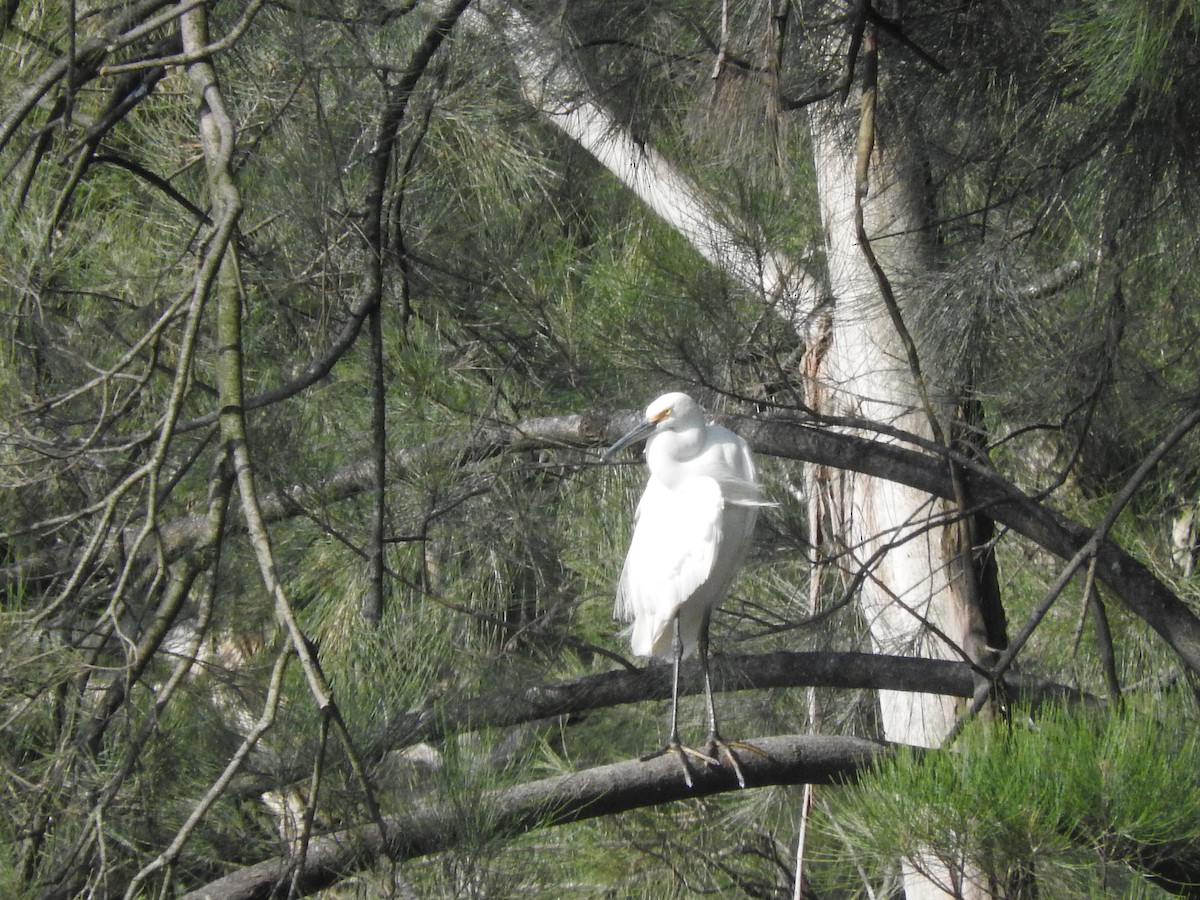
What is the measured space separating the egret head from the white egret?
0.01 meters

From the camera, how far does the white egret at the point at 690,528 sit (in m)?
1.67

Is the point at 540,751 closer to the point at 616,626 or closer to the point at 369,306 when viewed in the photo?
the point at 616,626

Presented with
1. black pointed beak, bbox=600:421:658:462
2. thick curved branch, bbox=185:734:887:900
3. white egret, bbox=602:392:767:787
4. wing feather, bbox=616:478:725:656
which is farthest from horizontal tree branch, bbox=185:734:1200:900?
black pointed beak, bbox=600:421:658:462

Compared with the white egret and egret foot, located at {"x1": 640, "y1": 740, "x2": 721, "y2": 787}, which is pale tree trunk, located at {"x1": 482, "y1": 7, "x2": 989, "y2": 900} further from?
egret foot, located at {"x1": 640, "y1": 740, "x2": 721, "y2": 787}

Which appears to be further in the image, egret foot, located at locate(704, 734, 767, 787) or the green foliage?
egret foot, located at locate(704, 734, 767, 787)

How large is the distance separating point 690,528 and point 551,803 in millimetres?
567

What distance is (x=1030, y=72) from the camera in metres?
1.50

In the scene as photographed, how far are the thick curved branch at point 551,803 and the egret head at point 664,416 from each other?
397mm

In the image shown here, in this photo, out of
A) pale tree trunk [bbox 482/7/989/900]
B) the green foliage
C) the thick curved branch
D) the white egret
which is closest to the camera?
the green foliage

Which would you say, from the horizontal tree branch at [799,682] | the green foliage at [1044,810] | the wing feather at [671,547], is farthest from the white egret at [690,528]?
the green foliage at [1044,810]

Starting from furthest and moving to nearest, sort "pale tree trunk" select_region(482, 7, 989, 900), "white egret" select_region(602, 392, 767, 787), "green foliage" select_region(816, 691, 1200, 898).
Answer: "white egret" select_region(602, 392, 767, 787) → "pale tree trunk" select_region(482, 7, 989, 900) → "green foliage" select_region(816, 691, 1200, 898)

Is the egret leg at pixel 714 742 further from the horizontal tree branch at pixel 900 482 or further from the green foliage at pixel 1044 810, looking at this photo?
the green foliage at pixel 1044 810

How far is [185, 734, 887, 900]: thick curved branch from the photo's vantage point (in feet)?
3.23

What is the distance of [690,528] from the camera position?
1.69m
